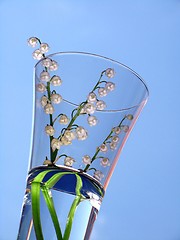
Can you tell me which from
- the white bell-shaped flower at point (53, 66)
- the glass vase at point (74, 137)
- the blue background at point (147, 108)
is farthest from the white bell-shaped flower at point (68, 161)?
the blue background at point (147, 108)

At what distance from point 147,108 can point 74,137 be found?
7.41 ft

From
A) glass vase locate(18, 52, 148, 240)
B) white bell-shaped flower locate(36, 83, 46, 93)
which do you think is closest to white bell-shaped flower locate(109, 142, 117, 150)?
glass vase locate(18, 52, 148, 240)

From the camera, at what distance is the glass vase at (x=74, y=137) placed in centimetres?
62

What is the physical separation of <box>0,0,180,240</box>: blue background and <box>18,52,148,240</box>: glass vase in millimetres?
1946

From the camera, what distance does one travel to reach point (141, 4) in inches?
104

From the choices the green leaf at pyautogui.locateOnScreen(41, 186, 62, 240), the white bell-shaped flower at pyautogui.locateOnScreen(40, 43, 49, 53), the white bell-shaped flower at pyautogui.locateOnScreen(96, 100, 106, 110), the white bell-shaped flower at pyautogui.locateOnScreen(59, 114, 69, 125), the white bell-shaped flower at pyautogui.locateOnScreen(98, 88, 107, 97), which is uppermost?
the white bell-shaped flower at pyautogui.locateOnScreen(40, 43, 49, 53)

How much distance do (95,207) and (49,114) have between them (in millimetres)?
121

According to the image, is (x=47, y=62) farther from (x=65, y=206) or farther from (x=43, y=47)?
(x=65, y=206)

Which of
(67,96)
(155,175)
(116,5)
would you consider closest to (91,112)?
(67,96)

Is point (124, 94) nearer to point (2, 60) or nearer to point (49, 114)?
point (49, 114)

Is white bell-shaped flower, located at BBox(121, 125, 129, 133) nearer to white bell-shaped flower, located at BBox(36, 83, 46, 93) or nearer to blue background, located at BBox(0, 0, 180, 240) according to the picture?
white bell-shaped flower, located at BBox(36, 83, 46, 93)

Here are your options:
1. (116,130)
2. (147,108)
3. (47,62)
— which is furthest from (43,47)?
(147,108)

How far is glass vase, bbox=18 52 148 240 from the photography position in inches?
24.4

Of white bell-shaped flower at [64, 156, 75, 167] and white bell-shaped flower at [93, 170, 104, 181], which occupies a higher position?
white bell-shaped flower at [64, 156, 75, 167]
